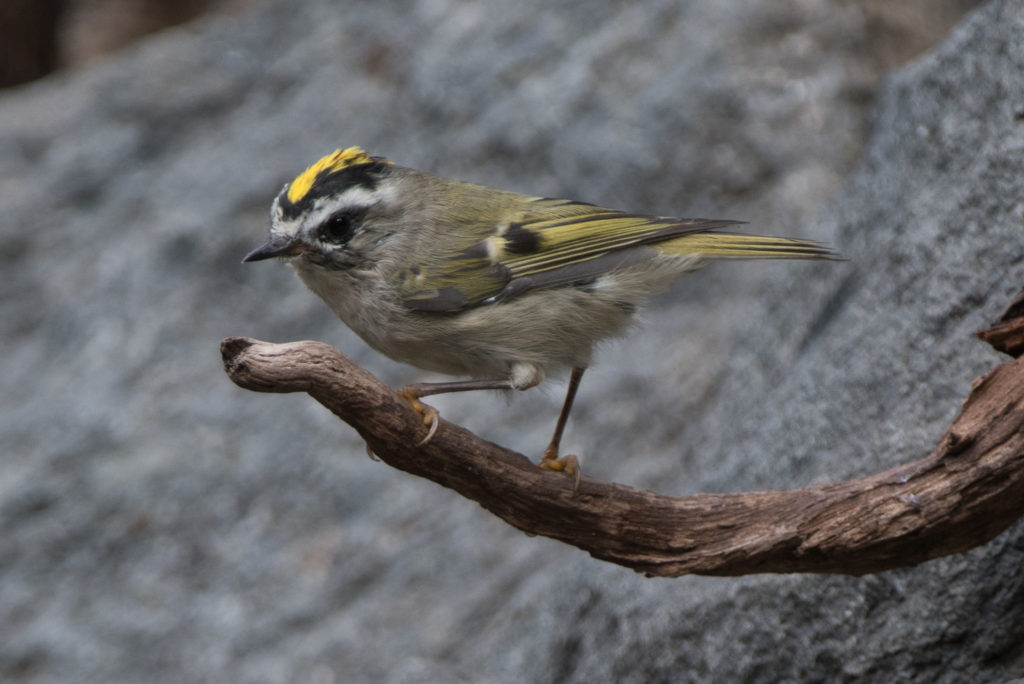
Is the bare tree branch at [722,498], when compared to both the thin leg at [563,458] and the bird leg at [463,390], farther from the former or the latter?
the thin leg at [563,458]

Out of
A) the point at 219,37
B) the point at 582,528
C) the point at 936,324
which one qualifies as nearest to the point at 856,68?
the point at 936,324

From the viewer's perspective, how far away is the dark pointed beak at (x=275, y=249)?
332 centimetres

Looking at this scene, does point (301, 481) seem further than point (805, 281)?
Yes

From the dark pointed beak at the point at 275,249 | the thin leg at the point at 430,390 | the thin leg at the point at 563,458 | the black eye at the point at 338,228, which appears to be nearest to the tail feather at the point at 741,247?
the thin leg at the point at 563,458

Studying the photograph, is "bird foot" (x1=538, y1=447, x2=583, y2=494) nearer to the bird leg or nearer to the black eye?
the bird leg

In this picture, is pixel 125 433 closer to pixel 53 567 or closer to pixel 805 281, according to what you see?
pixel 53 567

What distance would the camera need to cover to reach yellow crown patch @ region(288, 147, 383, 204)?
3.42 m

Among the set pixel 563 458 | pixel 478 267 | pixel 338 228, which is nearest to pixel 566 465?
pixel 563 458

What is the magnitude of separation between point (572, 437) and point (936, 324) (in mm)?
1973

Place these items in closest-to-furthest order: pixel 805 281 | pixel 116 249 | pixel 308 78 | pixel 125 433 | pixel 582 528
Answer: pixel 582 528 < pixel 805 281 < pixel 125 433 < pixel 116 249 < pixel 308 78

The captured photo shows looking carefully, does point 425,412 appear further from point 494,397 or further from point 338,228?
point 494,397

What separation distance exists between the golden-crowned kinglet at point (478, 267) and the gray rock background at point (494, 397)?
0.79 m

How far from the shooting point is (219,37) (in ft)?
22.7

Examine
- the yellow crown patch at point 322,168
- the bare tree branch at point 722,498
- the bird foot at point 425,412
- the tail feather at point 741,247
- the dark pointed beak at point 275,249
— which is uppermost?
the yellow crown patch at point 322,168
